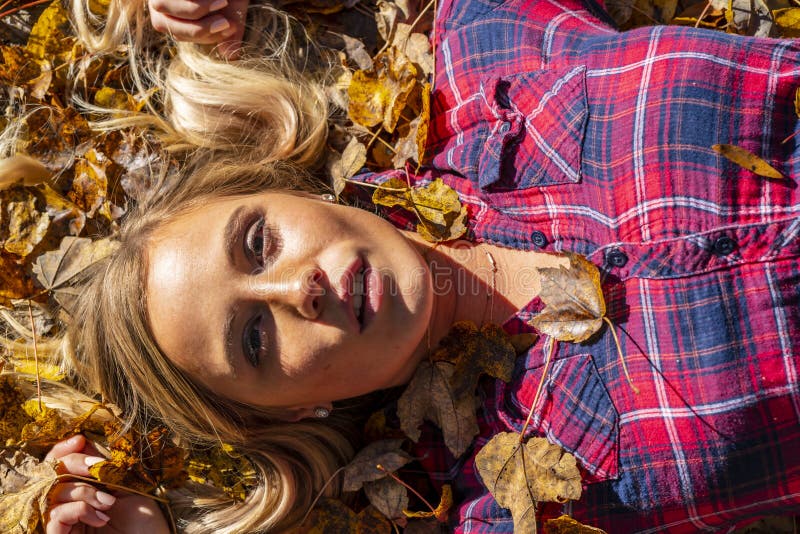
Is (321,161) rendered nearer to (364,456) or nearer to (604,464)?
(364,456)

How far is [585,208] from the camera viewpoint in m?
1.93

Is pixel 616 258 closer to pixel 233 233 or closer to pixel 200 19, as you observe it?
pixel 233 233

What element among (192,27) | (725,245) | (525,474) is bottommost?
(525,474)

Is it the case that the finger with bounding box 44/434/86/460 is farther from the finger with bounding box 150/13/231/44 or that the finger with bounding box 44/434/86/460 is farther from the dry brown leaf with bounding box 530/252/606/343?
the dry brown leaf with bounding box 530/252/606/343

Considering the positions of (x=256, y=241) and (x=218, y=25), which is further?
(x=218, y=25)

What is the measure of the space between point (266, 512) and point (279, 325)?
2.76 ft

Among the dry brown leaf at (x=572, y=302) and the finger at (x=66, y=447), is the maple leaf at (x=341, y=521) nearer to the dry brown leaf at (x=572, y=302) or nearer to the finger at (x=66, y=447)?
the finger at (x=66, y=447)

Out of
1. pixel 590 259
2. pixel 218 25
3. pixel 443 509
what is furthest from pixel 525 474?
pixel 218 25

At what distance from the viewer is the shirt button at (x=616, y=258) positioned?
182 centimetres

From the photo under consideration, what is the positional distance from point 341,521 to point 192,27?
1.83 m

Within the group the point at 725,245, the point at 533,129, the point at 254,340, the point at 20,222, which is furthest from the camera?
the point at 20,222

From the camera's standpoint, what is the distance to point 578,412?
6.15 feet

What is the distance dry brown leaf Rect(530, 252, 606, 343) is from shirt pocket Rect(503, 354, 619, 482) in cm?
9

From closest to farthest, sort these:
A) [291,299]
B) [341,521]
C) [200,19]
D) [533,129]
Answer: [291,299] → [533,129] → [341,521] → [200,19]
